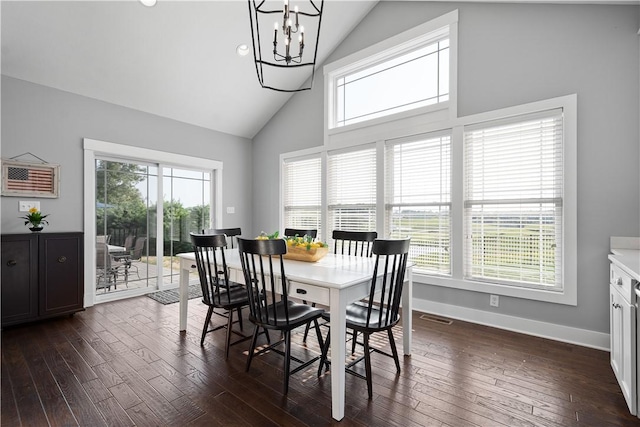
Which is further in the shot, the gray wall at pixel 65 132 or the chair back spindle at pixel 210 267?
the gray wall at pixel 65 132

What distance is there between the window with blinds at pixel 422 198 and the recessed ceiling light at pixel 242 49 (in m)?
2.36

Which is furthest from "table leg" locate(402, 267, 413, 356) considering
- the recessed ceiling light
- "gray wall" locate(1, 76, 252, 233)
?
"gray wall" locate(1, 76, 252, 233)

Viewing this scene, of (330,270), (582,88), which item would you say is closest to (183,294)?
(330,270)

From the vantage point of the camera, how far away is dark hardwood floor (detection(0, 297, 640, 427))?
1811 millimetres

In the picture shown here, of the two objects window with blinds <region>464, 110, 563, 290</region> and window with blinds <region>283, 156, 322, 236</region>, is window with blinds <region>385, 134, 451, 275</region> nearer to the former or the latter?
window with blinds <region>464, 110, 563, 290</region>

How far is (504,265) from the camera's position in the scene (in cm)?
321

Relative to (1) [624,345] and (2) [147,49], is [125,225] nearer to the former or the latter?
(2) [147,49]

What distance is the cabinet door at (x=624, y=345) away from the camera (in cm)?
169

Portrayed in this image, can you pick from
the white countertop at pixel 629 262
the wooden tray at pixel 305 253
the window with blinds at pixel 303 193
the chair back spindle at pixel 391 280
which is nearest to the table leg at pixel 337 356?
the chair back spindle at pixel 391 280

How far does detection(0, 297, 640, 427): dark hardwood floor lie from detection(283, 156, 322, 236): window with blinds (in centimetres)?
250

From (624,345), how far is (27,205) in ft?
18.4

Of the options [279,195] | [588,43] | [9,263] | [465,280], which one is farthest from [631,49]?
[9,263]

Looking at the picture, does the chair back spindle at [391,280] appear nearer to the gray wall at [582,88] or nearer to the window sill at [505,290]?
the window sill at [505,290]

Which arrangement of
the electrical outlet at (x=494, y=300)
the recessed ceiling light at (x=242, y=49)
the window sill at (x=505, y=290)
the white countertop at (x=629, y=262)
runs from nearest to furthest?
1. the white countertop at (x=629, y=262)
2. the window sill at (x=505, y=290)
3. the electrical outlet at (x=494, y=300)
4. the recessed ceiling light at (x=242, y=49)
